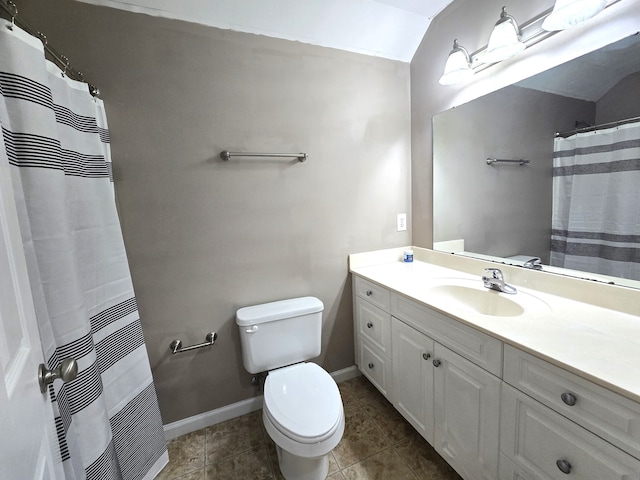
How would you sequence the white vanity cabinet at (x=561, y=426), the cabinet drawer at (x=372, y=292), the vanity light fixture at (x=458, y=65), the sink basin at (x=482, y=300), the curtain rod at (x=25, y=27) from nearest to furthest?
the white vanity cabinet at (x=561, y=426), the curtain rod at (x=25, y=27), the sink basin at (x=482, y=300), the vanity light fixture at (x=458, y=65), the cabinet drawer at (x=372, y=292)

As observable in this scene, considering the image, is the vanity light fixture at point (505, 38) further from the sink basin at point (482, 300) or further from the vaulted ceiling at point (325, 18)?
the sink basin at point (482, 300)

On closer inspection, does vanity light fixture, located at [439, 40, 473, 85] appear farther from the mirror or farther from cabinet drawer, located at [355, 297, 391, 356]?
cabinet drawer, located at [355, 297, 391, 356]

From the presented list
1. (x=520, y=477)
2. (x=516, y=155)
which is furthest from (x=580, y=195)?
(x=520, y=477)

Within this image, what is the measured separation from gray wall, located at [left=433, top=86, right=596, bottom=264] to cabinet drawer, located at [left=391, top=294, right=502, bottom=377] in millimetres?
600

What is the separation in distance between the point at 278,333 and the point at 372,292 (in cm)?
59

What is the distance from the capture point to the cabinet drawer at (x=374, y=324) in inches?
61.1

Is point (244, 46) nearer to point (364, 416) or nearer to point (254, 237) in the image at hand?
point (254, 237)

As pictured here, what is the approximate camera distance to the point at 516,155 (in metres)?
1.39

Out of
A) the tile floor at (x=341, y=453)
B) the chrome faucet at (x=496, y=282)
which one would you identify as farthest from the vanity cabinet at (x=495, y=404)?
the chrome faucet at (x=496, y=282)

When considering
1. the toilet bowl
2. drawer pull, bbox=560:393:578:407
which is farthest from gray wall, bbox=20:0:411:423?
drawer pull, bbox=560:393:578:407

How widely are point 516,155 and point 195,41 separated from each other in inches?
67.3

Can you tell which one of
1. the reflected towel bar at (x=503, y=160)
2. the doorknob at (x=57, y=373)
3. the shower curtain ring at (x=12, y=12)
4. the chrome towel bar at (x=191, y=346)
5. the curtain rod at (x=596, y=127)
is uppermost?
the shower curtain ring at (x=12, y=12)

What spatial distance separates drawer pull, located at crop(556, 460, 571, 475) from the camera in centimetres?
78

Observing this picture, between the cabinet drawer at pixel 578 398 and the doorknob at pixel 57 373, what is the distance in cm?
121
